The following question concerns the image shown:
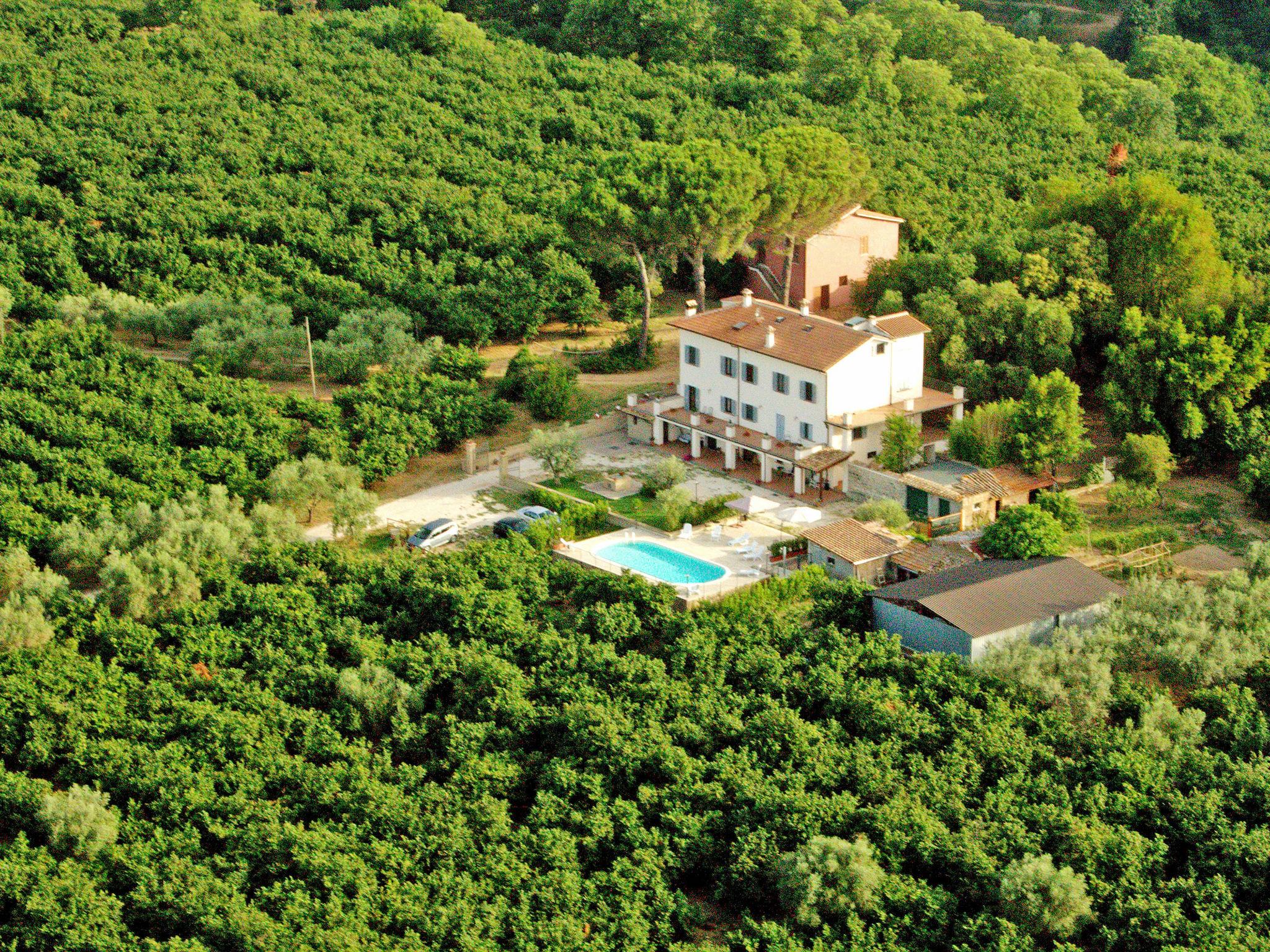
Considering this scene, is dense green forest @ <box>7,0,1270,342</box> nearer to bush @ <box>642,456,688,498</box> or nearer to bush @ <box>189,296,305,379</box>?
bush @ <box>189,296,305,379</box>

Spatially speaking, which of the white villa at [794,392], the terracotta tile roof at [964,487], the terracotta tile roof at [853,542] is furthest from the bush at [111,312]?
the terracotta tile roof at [964,487]

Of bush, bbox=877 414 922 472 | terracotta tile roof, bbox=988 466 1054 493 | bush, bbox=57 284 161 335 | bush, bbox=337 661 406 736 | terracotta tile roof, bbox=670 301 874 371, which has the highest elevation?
terracotta tile roof, bbox=670 301 874 371

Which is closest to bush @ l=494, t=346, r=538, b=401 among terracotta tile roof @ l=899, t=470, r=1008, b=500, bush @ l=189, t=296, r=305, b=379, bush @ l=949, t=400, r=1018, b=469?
bush @ l=189, t=296, r=305, b=379

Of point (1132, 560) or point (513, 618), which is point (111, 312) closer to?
point (513, 618)

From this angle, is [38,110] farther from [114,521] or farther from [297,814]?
[297,814]

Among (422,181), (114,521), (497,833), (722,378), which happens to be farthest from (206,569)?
(422,181)

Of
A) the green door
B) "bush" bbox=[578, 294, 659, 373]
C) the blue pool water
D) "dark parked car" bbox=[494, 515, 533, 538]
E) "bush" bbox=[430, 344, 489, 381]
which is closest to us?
the blue pool water

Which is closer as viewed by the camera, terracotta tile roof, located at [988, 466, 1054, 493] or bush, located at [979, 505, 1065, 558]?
bush, located at [979, 505, 1065, 558]
